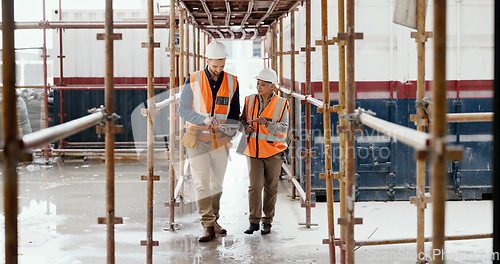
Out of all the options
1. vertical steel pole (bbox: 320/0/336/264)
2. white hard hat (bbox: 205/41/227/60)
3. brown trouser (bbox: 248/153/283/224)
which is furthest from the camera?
brown trouser (bbox: 248/153/283/224)

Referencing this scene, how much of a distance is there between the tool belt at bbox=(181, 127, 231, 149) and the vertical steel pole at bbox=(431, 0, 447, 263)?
4529 millimetres

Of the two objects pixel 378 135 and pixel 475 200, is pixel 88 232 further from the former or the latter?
pixel 475 200

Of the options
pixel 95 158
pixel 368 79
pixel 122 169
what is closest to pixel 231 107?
pixel 368 79

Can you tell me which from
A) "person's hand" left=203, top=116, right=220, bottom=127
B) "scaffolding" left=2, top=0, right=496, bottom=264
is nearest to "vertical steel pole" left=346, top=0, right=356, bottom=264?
"scaffolding" left=2, top=0, right=496, bottom=264

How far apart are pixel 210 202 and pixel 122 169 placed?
242 inches

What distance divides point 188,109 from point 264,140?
103cm

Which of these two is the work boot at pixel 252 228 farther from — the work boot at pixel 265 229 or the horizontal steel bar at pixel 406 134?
the horizontal steel bar at pixel 406 134

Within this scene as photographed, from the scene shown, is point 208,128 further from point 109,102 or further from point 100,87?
point 100,87

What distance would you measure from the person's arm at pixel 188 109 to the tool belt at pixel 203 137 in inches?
4.6

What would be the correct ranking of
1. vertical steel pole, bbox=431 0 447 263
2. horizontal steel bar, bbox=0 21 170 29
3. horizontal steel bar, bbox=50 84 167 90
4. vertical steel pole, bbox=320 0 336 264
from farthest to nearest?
horizontal steel bar, bbox=50 84 167 90 < horizontal steel bar, bbox=0 21 170 29 < vertical steel pole, bbox=320 0 336 264 < vertical steel pole, bbox=431 0 447 263

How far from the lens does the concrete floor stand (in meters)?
6.20

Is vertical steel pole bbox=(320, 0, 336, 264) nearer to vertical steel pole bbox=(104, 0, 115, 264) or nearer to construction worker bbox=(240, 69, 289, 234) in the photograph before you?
construction worker bbox=(240, 69, 289, 234)

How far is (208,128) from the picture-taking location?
6738 millimetres

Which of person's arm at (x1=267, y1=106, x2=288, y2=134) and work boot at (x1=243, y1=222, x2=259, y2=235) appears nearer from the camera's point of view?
person's arm at (x1=267, y1=106, x2=288, y2=134)
